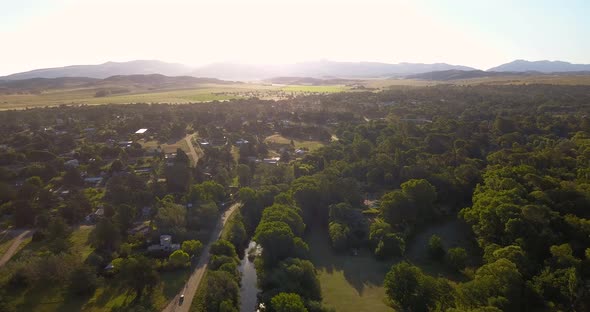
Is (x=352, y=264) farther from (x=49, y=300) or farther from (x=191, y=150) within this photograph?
(x=191, y=150)

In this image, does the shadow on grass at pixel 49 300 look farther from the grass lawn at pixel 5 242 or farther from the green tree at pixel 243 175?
the green tree at pixel 243 175

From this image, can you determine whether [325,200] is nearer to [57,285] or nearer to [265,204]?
[265,204]

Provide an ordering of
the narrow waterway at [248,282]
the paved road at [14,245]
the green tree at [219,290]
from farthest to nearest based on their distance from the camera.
Answer: the paved road at [14,245]
the narrow waterway at [248,282]
the green tree at [219,290]

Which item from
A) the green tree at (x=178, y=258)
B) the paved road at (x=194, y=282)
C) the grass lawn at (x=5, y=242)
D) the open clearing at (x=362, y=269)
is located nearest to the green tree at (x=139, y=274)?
the paved road at (x=194, y=282)

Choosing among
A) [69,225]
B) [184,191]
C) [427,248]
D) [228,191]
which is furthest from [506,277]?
[69,225]

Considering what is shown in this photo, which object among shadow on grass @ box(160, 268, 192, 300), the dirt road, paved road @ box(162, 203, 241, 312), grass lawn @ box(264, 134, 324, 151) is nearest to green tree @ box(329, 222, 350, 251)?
paved road @ box(162, 203, 241, 312)

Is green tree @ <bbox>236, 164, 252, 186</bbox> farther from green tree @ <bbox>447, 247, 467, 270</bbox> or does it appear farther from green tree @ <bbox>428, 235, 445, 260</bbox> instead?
green tree @ <bbox>447, 247, 467, 270</bbox>
